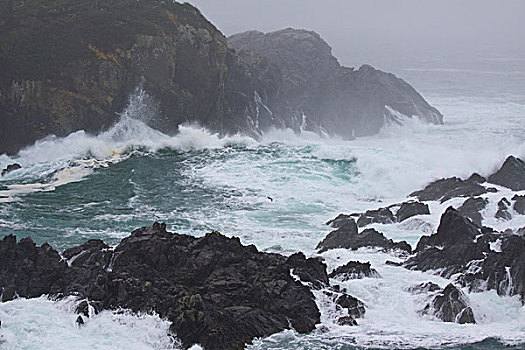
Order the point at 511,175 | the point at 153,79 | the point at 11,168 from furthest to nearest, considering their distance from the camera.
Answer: the point at 153,79 < the point at 11,168 < the point at 511,175

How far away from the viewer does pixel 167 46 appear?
55750 millimetres

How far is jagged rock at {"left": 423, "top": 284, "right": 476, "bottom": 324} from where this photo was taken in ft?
72.4

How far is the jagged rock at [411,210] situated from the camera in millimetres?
34688

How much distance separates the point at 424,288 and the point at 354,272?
2.68 metres

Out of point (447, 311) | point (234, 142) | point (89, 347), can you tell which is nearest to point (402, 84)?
point (234, 142)

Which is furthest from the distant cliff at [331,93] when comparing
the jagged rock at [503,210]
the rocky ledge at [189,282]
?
the rocky ledge at [189,282]

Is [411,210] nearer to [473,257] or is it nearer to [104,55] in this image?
[473,257]

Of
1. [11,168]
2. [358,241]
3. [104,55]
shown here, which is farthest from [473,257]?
[104,55]

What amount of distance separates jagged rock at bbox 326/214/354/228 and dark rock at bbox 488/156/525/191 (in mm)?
10828

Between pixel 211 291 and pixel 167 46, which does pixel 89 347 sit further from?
pixel 167 46

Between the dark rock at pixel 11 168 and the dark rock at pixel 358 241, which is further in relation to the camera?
the dark rock at pixel 11 168

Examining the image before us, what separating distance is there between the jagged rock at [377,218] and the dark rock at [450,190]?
4301 mm

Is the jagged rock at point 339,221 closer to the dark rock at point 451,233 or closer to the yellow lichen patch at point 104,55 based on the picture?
the dark rock at point 451,233

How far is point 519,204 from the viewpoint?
34750 millimetres
